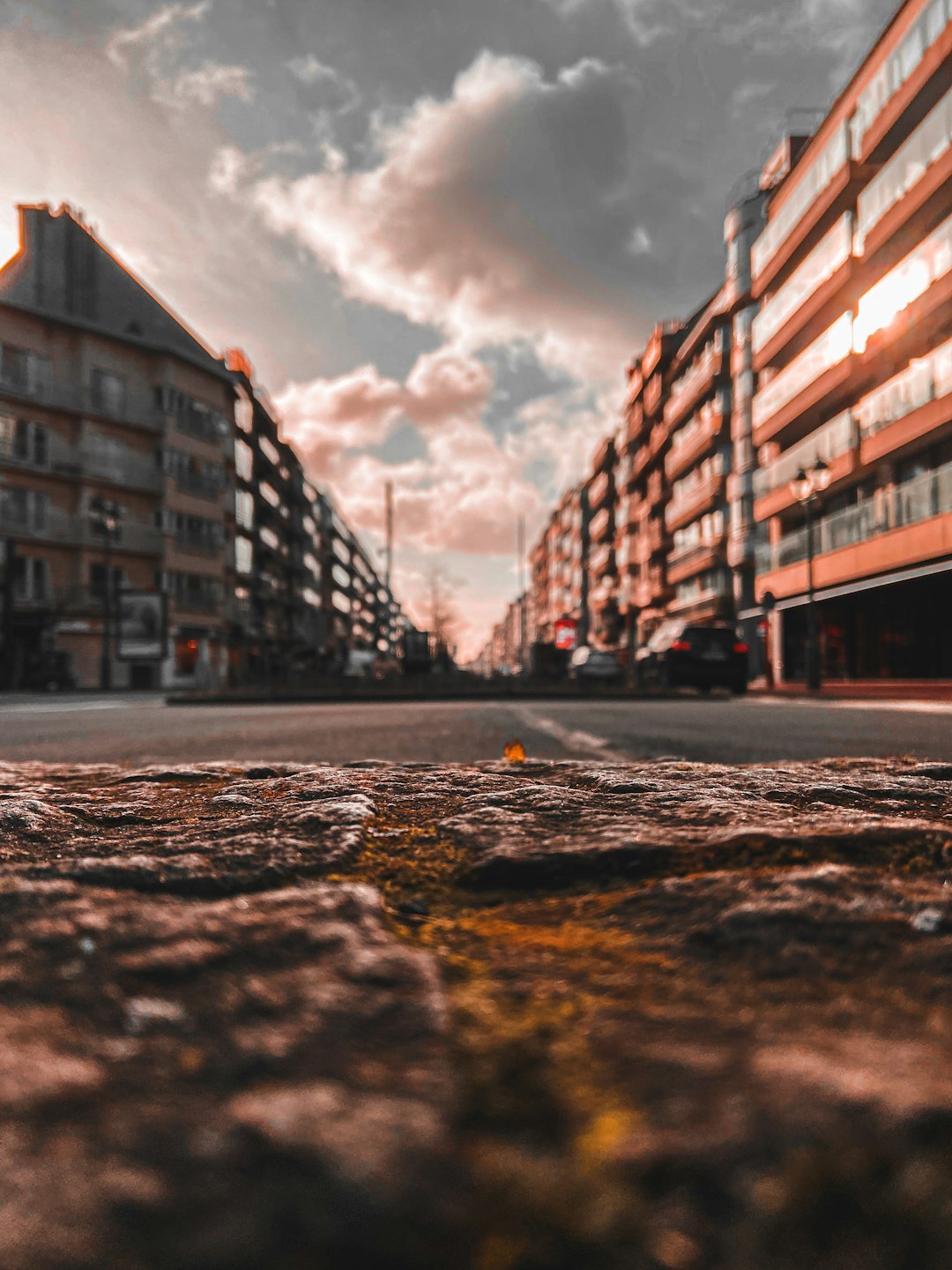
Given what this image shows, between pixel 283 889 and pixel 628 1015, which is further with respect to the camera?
pixel 283 889

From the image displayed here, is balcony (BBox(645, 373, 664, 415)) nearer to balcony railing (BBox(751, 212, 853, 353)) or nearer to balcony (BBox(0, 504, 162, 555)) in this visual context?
balcony railing (BBox(751, 212, 853, 353))

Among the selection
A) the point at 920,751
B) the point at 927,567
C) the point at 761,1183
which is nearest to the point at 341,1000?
the point at 761,1183

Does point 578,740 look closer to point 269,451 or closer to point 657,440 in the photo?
point 657,440

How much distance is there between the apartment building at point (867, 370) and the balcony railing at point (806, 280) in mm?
88

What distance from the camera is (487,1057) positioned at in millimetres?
524

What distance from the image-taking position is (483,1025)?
1.87 feet

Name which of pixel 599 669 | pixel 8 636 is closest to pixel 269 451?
pixel 8 636

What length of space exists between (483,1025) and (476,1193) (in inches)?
6.5

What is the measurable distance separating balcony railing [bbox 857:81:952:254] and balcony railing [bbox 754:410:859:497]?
4.93 meters

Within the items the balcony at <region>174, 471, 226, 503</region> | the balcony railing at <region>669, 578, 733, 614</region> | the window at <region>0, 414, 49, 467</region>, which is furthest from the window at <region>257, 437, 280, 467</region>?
the balcony railing at <region>669, 578, 733, 614</region>

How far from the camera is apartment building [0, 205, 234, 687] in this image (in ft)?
111

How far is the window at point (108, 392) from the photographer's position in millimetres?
36938

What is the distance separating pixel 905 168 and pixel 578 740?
69.8 ft

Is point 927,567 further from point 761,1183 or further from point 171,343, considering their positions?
point 171,343
